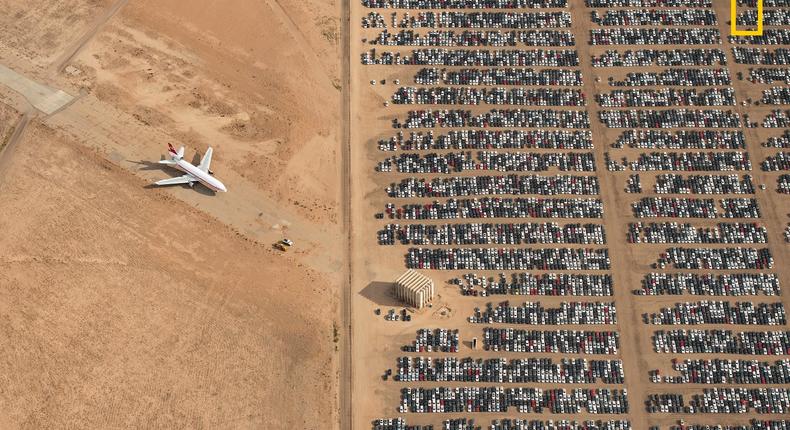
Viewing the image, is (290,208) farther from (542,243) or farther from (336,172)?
(542,243)

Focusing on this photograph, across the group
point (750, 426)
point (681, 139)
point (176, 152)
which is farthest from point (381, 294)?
point (681, 139)

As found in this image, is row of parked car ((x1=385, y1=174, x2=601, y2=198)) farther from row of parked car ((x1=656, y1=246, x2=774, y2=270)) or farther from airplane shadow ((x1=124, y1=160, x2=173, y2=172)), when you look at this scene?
airplane shadow ((x1=124, y1=160, x2=173, y2=172))

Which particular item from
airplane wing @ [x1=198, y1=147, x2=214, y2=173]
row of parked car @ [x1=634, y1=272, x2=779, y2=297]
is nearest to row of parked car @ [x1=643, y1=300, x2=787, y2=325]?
row of parked car @ [x1=634, y1=272, x2=779, y2=297]

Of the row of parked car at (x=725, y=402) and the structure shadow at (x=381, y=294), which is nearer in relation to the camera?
the row of parked car at (x=725, y=402)

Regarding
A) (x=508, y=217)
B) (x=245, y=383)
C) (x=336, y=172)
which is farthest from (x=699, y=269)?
(x=245, y=383)

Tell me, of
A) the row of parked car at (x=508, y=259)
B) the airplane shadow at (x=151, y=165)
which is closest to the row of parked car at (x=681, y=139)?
the row of parked car at (x=508, y=259)

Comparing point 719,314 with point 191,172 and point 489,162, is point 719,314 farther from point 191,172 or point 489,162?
point 191,172

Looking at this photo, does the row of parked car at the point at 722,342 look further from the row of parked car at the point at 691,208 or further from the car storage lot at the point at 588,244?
the row of parked car at the point at 691,208
